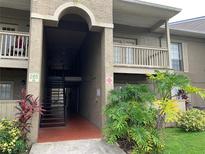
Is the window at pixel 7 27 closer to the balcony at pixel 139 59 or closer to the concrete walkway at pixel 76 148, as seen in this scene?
the balcony at pixel 139 59

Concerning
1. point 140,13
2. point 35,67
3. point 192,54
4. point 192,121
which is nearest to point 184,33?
point 192,54

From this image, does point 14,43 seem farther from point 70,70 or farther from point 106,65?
point 70,70

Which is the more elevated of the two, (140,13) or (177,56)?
(140,13)

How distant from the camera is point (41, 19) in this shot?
7.03 m

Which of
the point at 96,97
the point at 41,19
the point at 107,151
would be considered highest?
the point at 41,19

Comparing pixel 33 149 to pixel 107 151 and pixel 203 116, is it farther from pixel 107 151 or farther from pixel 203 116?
pixel 203 116

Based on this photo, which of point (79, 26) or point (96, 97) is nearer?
point (96, 97)

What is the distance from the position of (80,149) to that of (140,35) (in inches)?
328

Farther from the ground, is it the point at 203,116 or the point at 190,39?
the point at 190,39

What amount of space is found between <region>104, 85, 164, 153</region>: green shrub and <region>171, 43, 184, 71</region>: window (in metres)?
7.41

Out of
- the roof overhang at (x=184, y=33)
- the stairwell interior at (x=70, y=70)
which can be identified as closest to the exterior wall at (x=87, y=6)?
the stairwell interior at (x=70, y=70)

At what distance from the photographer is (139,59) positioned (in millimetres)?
9648

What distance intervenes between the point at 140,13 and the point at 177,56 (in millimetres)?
5415

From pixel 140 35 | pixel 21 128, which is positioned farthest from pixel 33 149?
pixel 140 35
